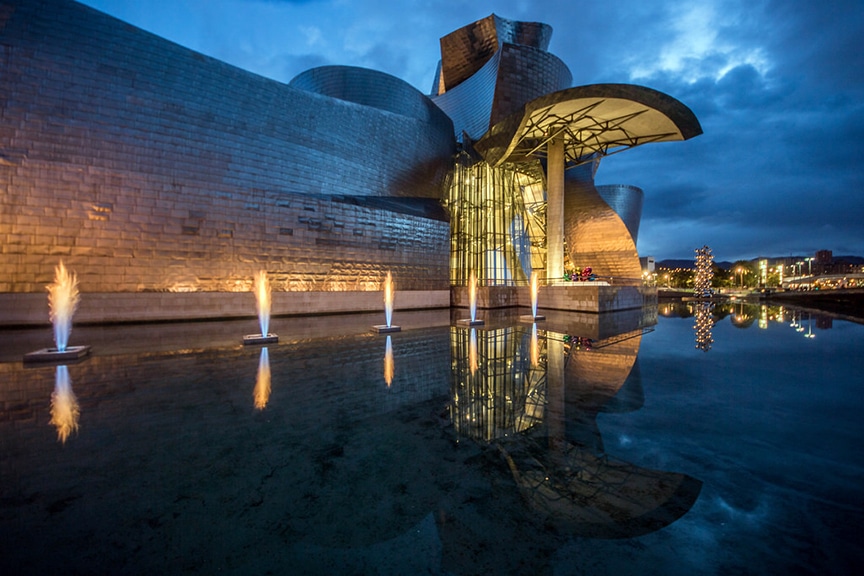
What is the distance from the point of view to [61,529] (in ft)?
6.46

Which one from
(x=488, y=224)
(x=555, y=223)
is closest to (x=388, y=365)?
(x=555, y=223)

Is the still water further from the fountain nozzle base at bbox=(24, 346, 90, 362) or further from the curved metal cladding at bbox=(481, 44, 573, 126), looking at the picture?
the curved metal cladding at bbox=(481, 44, 573, 126)

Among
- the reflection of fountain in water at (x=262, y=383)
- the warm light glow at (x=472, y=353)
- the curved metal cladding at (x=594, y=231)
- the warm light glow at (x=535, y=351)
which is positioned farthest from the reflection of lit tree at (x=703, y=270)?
the reflection of fountain in water at (x=262, y=383)

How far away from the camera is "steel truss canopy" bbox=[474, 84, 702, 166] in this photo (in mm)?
15621

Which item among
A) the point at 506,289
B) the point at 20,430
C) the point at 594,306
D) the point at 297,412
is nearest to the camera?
the point at 20,430

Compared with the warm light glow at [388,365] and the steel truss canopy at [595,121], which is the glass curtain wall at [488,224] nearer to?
the steel truss canopy at [595,121]

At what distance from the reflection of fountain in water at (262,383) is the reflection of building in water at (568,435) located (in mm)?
2252

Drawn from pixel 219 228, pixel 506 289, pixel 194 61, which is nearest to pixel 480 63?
pixel 506 289

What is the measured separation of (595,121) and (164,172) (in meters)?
20.3

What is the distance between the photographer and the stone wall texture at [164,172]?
12.1 m

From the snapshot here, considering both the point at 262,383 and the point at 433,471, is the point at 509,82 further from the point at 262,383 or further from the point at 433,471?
the point at 433,471

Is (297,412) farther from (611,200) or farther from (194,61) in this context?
(611,200)

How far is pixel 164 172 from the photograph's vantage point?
1410 centimetres

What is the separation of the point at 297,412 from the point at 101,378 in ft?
12.5
